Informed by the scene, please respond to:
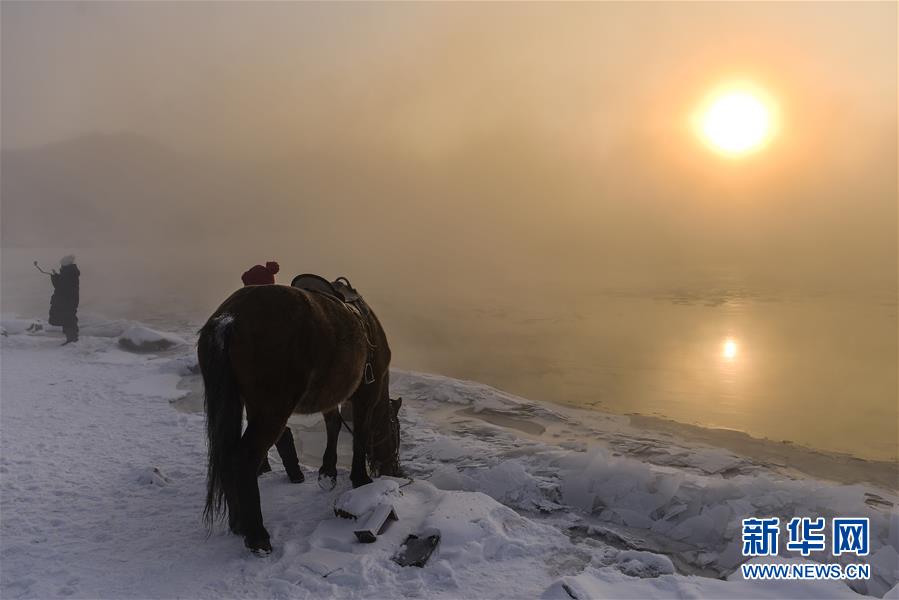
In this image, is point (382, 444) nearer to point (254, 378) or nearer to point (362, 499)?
point (362, 499)

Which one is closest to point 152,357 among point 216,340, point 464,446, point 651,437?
point 464,446

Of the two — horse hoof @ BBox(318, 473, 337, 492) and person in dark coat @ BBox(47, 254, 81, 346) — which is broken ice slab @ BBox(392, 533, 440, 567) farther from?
person in dark coat @ BBox(47, 254, 81, 346)

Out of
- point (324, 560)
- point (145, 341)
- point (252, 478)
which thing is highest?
point (145, 341)

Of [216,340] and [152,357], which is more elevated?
[216,340]

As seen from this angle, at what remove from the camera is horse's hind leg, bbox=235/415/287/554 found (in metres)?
3.87

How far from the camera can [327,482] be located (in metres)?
5.16

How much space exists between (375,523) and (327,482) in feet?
4.31

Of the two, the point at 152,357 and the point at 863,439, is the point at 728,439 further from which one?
the point at 152,357

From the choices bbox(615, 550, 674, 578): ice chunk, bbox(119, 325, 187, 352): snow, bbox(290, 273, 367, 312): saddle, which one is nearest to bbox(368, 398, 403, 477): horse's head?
bbox(290, 273, 367, 312): saddle

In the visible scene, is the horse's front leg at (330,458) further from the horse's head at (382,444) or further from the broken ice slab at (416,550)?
the broken ice slab at (416,550)

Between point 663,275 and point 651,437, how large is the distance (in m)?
34.6

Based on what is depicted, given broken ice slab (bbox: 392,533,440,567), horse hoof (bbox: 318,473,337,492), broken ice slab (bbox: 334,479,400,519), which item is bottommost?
broken ice slab (bbox: 392,533,440,567)

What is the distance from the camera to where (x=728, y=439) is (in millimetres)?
8047

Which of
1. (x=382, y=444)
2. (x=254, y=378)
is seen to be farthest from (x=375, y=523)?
(x=382, y=444)
